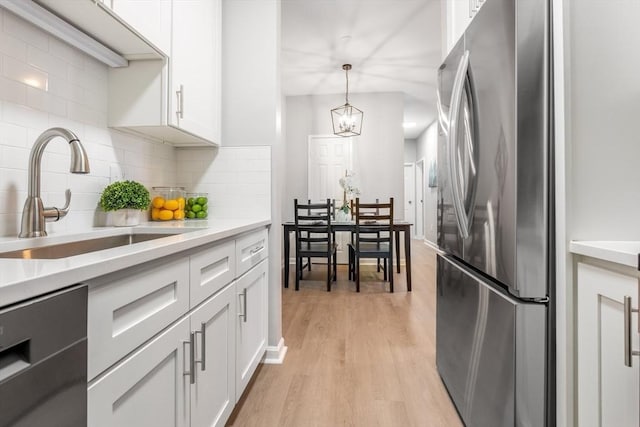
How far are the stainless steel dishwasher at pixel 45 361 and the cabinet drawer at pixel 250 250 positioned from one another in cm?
91

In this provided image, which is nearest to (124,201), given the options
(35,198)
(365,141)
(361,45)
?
(35,198)

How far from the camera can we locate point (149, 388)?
812 millimetres

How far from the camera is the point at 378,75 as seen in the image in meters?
4.52

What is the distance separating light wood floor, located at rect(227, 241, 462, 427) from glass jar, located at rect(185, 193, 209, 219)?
100cm

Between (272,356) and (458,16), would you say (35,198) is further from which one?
(458,16)

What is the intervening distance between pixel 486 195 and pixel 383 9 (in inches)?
101

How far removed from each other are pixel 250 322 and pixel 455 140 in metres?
1.27

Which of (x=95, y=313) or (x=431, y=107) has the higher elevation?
(x=431, y=107)

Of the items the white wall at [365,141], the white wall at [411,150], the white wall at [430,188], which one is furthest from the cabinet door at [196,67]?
the white wall at [411,150]

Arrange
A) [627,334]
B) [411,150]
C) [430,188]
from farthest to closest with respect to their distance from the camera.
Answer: [411,150] < [430,188] < [627,334]

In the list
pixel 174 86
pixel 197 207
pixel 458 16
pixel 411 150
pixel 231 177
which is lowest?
pixel 197 207

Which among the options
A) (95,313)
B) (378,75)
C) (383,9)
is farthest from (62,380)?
(378,75)

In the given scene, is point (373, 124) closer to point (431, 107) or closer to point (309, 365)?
point (431, 107)

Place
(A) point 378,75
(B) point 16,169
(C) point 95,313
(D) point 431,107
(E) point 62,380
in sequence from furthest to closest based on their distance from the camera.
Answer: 1. (D) point 431,107
2. (A) point 378,75
3. (B) point 16,169
4. (C) point 95,313
5. (E) point 62,380
